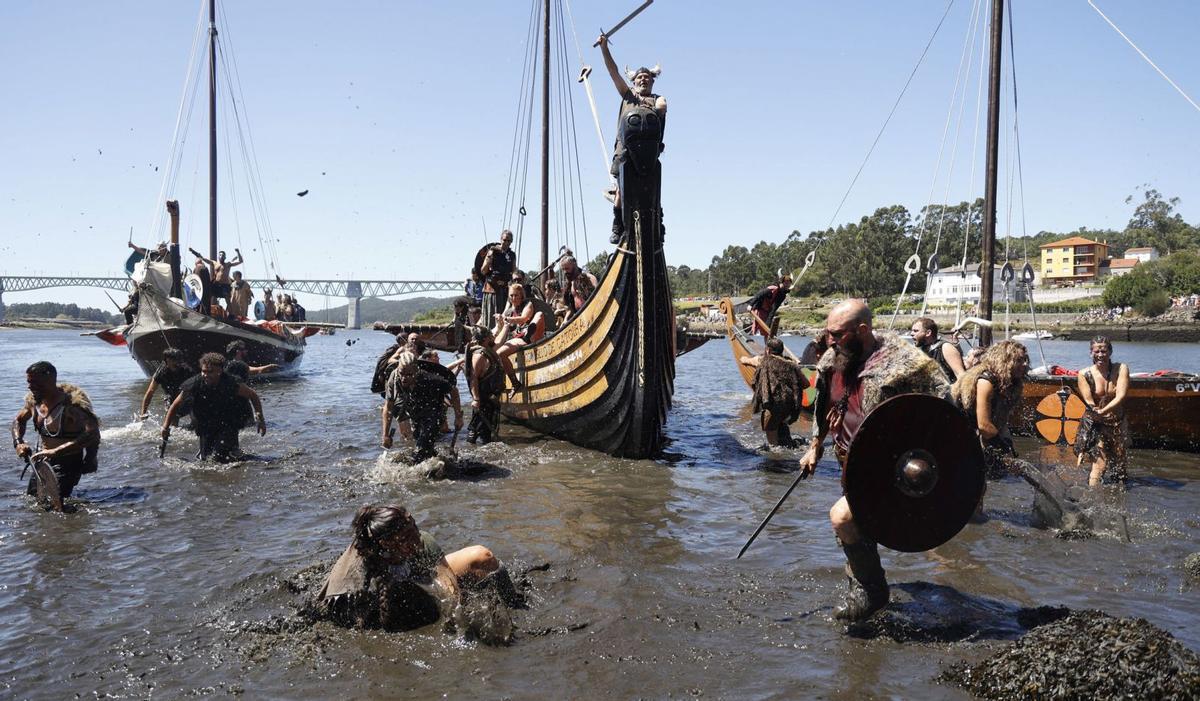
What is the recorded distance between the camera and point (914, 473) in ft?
14.6

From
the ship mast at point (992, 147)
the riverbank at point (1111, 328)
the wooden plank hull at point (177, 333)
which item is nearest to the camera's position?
the ship mast at point (992, 147)

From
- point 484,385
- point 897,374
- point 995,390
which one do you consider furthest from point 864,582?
point 484,385

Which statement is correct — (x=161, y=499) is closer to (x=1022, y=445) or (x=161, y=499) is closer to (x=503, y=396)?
(x=503, y=396)

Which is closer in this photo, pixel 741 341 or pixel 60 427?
pixel 60 427

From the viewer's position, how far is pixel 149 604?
5.69 meters

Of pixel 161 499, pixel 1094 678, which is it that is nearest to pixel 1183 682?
pixel 1094 678

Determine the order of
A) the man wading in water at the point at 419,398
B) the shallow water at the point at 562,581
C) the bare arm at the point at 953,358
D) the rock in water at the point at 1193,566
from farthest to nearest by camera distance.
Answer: the man wading in water at the point at 419,398 → the bare arm at the point at 953,358 → the rock in water at the point at 1193,566 → the shallow water at the point at 562,581

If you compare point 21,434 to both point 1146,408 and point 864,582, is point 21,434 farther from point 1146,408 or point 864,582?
point 1146,408

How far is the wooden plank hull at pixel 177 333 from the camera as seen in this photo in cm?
2209

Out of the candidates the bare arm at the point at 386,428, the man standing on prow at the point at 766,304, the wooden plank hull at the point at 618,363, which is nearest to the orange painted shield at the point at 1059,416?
the man standing on prow at the point at 766,304

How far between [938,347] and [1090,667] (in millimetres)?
6799

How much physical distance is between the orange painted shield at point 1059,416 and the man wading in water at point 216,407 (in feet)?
34.4

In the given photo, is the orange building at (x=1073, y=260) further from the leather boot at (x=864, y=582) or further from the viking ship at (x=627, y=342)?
the leather boot at (x=864, y=582)

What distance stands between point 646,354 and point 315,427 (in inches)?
297
